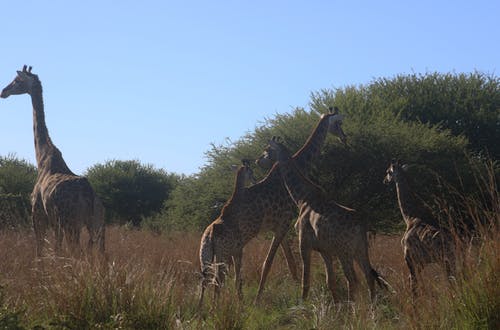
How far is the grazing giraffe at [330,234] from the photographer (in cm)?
877

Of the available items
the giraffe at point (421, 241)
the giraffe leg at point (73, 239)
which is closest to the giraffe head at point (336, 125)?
the giraffe at point (421, 241)

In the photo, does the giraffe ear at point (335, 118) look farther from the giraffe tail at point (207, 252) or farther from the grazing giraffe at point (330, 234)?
the giraffe tail at point (207, 252)

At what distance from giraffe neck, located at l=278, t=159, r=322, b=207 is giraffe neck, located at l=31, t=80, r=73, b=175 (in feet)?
10.6

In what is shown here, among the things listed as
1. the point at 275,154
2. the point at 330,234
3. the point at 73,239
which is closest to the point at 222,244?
the point at 330,234

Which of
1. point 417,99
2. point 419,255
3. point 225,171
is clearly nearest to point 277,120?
point 225,171

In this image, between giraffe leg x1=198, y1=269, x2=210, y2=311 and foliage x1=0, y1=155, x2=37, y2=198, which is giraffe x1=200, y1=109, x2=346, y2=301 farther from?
foliage x1=0, y1=155, x2=37, y2=198

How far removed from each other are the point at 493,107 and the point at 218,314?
46.7 ft

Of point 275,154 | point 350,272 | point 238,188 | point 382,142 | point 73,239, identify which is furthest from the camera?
point 382,142

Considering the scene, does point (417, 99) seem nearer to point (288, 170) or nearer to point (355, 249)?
point (288, 170)

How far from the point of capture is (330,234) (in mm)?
8898

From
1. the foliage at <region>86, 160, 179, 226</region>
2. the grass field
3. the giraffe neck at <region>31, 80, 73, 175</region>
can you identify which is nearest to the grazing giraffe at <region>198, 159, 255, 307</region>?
the grass field

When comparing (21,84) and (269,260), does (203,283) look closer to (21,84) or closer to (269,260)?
(269,260)

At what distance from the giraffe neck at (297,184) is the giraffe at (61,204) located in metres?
2.49

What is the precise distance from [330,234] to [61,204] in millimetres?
3676
